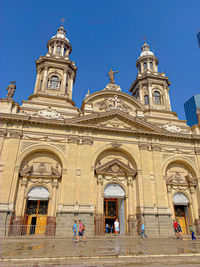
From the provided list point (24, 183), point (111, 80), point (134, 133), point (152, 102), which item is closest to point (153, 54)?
point (152, 102)

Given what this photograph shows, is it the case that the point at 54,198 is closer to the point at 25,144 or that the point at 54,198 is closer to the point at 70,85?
the point at 25,144

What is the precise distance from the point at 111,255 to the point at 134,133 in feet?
58.5

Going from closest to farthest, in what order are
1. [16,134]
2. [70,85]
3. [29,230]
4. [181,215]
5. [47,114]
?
[29,230] < [16,134] < [47,114] < [181,215] < [70,85]

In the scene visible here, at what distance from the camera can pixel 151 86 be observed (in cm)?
3572

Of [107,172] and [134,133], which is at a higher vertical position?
[134,133]

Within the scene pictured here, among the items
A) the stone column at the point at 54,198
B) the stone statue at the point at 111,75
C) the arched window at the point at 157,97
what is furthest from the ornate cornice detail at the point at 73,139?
the arched window at the point at 157,97

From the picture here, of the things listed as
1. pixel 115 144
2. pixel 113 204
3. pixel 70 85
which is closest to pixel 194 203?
pixel 113 204

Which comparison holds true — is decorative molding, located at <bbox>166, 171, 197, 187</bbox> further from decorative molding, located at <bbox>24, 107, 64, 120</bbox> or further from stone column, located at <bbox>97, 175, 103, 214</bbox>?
decorative molding, located at <bbox>24, 107, 64, 120</bbox>

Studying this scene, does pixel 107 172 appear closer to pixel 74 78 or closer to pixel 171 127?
pixel 171 127

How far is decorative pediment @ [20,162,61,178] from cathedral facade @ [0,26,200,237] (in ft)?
0.34

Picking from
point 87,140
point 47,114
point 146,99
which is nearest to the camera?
point 87,140

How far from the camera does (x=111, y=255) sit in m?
8.57

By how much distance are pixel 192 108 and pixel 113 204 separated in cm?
12857

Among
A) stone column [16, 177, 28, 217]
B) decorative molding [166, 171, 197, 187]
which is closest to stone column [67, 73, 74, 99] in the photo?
stone column [16, 177, 28, 217]
